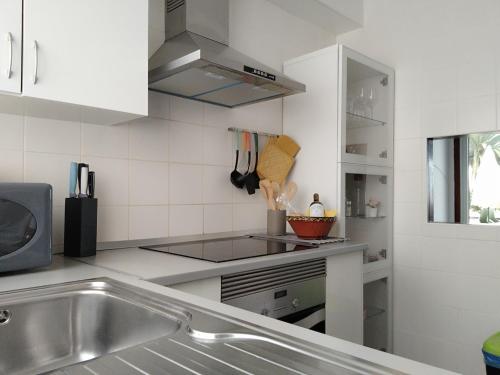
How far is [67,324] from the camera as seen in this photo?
3.13 feet

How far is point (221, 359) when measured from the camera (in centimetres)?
58

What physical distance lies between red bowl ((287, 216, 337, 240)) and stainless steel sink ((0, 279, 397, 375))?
1.06 m

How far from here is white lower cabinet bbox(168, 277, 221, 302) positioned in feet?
3.89

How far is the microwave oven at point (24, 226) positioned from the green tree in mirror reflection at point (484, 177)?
1995 mm

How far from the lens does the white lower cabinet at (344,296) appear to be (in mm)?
1729

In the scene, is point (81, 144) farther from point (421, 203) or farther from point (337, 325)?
point (421, 203)

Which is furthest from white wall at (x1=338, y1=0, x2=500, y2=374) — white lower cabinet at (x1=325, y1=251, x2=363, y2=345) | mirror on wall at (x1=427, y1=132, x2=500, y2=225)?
white lower cabinet at (x1=325, y1=251, x2=363, y2=345)

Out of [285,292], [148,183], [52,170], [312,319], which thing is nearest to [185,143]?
[148,183]

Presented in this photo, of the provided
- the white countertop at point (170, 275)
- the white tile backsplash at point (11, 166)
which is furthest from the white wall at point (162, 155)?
the white countertop at point (170, 275)

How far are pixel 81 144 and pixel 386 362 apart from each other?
53.8 inches

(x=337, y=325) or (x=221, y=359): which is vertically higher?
(x=221, y=359)

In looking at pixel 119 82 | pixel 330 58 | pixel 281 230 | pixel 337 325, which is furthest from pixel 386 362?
pixel 330 58

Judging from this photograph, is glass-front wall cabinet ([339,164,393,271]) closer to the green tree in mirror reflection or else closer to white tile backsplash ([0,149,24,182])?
the green tree in mirror reflection

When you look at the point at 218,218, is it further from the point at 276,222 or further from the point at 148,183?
the point at 148,183
